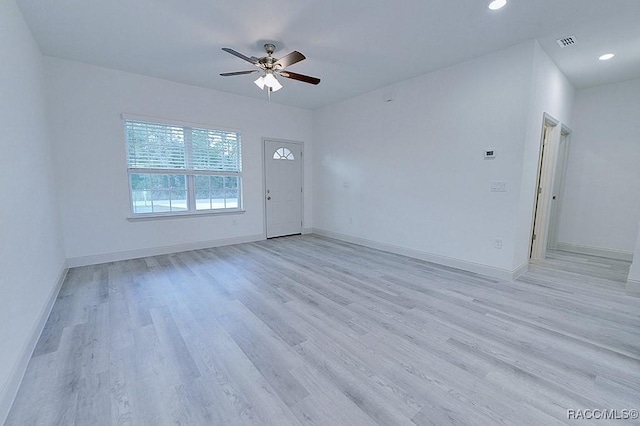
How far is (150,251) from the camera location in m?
4.43

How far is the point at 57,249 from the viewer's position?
3.26m

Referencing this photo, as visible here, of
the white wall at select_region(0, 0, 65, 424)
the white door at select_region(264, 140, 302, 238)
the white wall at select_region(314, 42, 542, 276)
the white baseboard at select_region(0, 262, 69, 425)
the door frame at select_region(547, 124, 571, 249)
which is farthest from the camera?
the white door at select_region(264, 140, 302, 238)

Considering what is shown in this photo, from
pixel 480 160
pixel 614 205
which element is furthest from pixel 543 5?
pixel 614 205

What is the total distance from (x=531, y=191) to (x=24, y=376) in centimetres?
529

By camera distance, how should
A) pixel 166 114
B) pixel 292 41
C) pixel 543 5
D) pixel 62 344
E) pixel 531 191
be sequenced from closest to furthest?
1. pixel 62 344
2. pixel 543 5
3. pixel 292 41
4. pixel 531 191
5. pixel 166 114

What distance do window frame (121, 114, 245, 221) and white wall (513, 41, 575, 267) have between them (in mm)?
4621

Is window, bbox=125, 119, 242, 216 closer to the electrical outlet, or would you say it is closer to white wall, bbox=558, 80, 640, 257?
the electrical outlet

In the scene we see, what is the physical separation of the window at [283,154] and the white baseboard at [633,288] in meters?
5.61

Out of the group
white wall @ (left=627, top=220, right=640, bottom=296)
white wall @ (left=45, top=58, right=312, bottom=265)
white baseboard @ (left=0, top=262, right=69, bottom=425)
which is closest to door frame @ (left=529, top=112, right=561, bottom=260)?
white wall @ (left=627, top=220, right=640, bottom=296)

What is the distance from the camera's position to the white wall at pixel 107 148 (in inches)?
145

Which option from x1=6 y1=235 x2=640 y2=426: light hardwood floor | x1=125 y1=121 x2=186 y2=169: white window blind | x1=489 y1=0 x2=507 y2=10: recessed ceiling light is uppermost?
x1=489 y1=0 x2=507 y2=10: recessed ceiling light

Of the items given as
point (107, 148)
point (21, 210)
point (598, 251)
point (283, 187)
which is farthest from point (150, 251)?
point (598, 251)

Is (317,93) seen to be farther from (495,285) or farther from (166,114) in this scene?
(495,285)

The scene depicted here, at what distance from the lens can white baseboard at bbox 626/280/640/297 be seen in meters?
3.02
